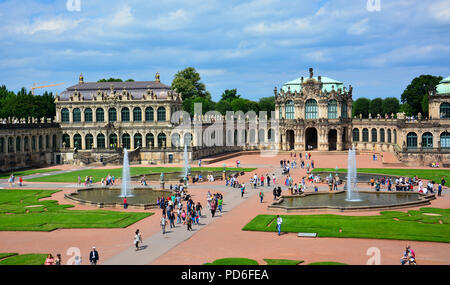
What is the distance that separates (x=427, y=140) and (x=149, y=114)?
56062mm

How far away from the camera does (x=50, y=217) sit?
153 ft

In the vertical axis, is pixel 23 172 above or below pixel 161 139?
below

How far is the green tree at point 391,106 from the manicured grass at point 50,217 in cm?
13215

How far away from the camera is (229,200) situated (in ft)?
183

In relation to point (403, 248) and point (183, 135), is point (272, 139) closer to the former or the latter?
point (183, 135)

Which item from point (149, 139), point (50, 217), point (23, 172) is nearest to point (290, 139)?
point (149, 139)

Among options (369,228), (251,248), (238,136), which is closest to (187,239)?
(251,248)

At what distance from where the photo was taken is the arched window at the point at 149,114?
108938mm

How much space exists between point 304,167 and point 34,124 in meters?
52.5

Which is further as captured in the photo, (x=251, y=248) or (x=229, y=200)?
(x=229, y=200)

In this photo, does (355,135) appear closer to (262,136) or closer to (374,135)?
(374,135)

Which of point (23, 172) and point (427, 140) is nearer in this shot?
point (23, 172)

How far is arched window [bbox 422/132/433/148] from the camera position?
98438 mm

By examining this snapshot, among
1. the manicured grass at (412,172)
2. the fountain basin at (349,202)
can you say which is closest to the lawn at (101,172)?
the manicured grass at (412,172)
